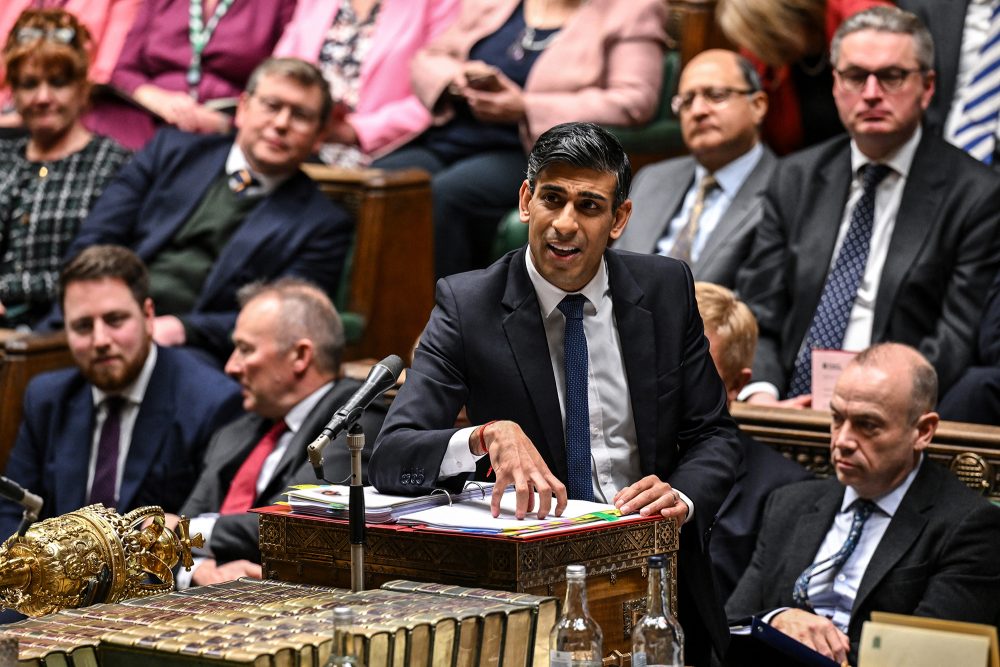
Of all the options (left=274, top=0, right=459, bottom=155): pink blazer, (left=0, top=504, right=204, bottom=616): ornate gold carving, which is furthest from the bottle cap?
(left=274, top=0, right=459, bottom=155): pink blazer

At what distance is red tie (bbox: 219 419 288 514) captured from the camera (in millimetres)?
4000

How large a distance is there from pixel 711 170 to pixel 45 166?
2.25m

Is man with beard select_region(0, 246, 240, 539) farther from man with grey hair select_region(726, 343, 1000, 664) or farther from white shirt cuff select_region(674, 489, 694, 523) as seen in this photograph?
white shirt cuff select_region(674, 489, 694, 523)

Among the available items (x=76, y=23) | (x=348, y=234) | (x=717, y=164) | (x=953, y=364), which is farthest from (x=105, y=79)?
(x=953, y=364)

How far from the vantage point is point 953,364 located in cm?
410

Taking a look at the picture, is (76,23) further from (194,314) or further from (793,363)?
(793,363)

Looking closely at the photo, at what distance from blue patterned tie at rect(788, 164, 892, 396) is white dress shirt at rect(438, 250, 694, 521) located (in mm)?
1805

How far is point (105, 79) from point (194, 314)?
171 cm

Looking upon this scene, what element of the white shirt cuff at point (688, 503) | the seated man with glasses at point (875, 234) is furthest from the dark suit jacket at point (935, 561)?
the white shirt cuff at point (688, 503)

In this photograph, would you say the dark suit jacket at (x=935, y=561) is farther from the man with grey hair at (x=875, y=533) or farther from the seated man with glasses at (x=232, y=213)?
the seated man with glasses at (x=232, y=213)

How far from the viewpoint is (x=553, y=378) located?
8.48ft

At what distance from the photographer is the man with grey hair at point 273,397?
13.0ft

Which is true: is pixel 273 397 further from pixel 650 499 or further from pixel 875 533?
pixel 650 499

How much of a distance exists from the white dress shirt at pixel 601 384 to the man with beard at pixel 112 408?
194cm
